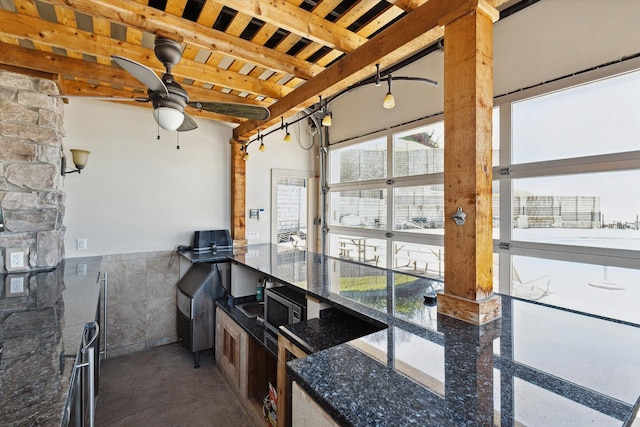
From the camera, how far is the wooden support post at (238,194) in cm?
384

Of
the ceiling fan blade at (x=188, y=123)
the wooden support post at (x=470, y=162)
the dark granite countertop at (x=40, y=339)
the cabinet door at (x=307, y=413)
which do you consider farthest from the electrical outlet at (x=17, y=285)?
the wooden support post at (x=470, y=162)

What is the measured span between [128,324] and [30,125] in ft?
6.85

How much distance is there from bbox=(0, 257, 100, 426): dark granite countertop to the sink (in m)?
1.13

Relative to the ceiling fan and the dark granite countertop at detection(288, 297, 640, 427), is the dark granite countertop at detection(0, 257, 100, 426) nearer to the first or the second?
the dark granite countertop at detection(288, 297, 640, 427)

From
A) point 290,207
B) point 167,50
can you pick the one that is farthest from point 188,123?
point 290,207

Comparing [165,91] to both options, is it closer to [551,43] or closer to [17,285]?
[17,285]

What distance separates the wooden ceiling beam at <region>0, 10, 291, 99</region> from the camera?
1990 millimetres

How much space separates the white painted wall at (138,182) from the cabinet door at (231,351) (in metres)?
1.31

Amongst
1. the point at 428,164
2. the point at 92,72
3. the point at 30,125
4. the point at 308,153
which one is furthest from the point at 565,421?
the point at 308,153

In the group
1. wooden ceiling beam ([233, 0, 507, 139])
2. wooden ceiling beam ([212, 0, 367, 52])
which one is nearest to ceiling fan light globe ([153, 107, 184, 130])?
wooden ceiling beam ([212, 0, 367, 52])

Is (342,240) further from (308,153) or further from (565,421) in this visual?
(565,421)

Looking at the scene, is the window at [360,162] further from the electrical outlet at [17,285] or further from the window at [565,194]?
the electrical outlet at [17,285]

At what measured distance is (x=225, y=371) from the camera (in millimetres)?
2691

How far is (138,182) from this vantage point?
334 centimetres
